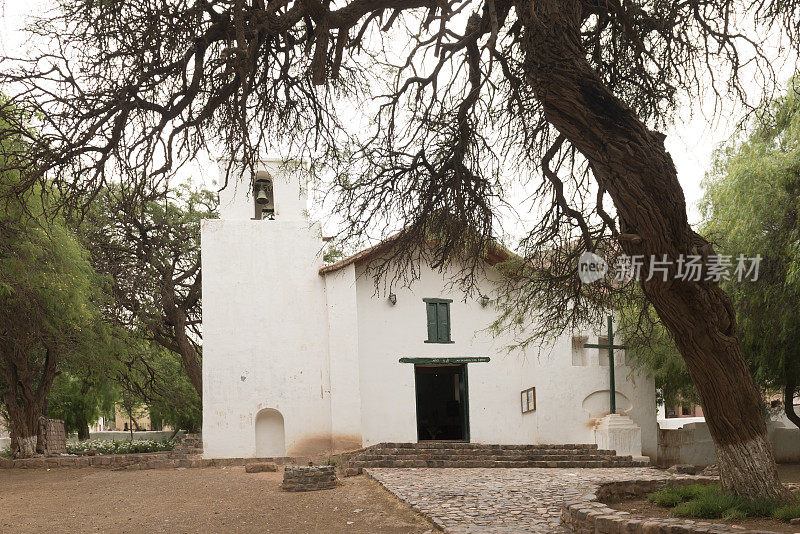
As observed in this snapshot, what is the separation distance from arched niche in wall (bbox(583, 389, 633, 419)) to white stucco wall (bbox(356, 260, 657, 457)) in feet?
0.12

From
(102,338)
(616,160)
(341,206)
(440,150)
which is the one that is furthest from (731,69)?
(102,338)

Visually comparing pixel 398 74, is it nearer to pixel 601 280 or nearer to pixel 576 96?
pixel 576 96

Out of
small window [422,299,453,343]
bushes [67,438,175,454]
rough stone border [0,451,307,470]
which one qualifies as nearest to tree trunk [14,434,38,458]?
rough stone border [0,451,307,470]

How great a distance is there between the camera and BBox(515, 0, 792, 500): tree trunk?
282 inches

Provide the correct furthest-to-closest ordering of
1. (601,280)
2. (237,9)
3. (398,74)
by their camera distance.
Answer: (601,280)
(398,74)
(237,9)

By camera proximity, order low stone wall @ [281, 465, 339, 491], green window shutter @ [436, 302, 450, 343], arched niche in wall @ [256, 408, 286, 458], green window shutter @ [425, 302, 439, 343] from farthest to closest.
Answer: green window shutter @ [436, 302, 450, 343] → green window shutter @ [425, 302, 439, 343] → arched niche in wall @ [256, 408, 286, 458] → low stone wall @ [281, 465, 339, 491]

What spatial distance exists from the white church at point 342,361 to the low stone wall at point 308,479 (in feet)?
19.4

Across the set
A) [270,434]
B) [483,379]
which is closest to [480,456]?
[483,379]

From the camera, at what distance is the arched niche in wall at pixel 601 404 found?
20078 millimetres

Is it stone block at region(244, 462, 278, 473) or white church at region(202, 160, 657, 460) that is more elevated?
white church at region(202, 160, 657, 460)

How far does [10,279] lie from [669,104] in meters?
11.3

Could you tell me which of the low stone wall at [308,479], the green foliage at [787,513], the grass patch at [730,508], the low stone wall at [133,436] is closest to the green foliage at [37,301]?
the low stone wall at [308,479]

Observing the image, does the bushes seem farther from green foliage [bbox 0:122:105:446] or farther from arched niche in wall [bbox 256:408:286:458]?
arched niche in wall [bbox 256:408:286:458]

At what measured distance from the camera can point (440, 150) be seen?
9508 millimetres
